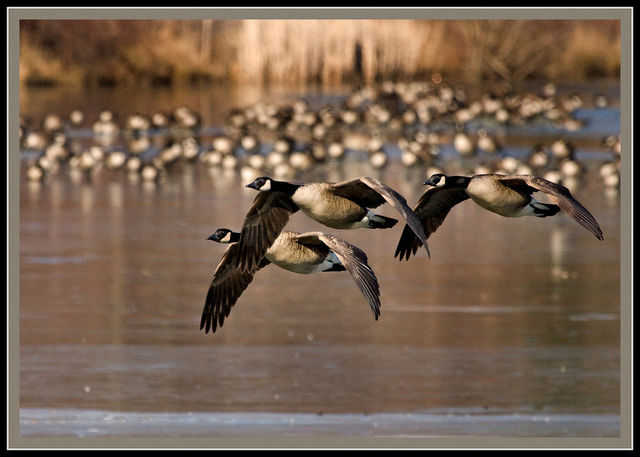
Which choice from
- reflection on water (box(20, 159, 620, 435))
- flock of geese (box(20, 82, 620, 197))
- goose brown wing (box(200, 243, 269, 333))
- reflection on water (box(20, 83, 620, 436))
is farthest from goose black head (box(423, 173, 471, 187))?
flock of geese (box(20, 82, 620, 197))

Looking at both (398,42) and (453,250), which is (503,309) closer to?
(453,250)

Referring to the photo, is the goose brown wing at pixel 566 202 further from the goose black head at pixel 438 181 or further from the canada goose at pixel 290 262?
the canada goose at pixel 290 262

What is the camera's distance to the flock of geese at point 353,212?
5102mm

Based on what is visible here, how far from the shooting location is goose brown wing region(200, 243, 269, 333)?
20.0 feet

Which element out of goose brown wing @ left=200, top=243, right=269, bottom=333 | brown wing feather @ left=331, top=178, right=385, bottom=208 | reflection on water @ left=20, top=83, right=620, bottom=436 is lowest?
reflection on water @ left=20, top=83, right=620, bottom=436

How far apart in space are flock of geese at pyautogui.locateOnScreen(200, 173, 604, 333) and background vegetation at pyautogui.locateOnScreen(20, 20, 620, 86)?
138 feet

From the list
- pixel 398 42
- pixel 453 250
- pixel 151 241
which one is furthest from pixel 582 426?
pixel 398 42

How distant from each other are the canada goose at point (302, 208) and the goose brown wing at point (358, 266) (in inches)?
3.6

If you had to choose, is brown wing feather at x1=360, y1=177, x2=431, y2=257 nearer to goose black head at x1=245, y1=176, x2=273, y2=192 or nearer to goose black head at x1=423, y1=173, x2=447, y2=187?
goose black head at x1=423, y1=173, x2=447, y2=187

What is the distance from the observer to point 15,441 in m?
13.8

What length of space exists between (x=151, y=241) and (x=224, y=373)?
7.21m

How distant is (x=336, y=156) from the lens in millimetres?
31656

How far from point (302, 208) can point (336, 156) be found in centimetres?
2623

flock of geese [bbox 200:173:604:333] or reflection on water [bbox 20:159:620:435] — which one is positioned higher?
flock of geese [bbox 200:173:604:333]
